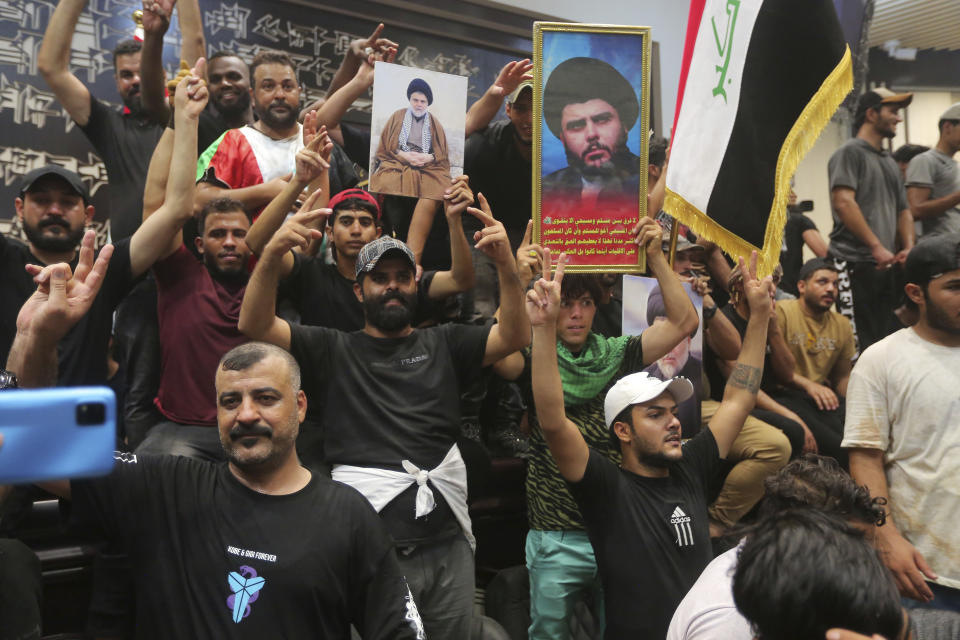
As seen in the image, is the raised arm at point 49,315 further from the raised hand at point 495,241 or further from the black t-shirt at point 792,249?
the black t-shirt at point 792,249

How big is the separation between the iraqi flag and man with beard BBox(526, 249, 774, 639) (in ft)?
2.79

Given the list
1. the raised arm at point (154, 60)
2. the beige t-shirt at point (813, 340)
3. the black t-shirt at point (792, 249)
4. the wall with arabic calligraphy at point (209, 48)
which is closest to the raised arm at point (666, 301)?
the beige t-shirt at point (813, 340)

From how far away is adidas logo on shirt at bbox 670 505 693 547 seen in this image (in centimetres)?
321

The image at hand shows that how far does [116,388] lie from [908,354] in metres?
3.26

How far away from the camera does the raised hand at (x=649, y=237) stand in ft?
12.6

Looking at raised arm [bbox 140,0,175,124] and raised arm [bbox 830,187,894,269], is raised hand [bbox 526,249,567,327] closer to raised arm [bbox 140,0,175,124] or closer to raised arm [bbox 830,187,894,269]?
raised arm [bbox 140,0,175,124]

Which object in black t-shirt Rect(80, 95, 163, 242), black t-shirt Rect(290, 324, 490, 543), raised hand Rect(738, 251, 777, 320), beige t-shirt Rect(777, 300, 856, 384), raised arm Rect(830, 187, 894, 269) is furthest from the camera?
raised arm Rect(830, 187, 894, 269)

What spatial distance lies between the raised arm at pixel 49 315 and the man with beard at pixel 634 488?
1.42 m

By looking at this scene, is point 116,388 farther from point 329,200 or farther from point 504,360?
point 504,360

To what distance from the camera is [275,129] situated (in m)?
4.45

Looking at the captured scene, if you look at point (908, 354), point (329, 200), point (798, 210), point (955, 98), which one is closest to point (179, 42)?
point (329, 200)

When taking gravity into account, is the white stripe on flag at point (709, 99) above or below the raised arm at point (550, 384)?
above

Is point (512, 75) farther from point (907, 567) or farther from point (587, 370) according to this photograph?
point (907, 567)

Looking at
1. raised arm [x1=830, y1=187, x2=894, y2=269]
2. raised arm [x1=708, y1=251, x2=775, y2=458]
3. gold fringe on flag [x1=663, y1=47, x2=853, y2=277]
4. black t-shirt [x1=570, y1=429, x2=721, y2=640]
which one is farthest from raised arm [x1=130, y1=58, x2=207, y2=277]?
raised arm [x1=830, y1=187, x2=894, y2=269]
